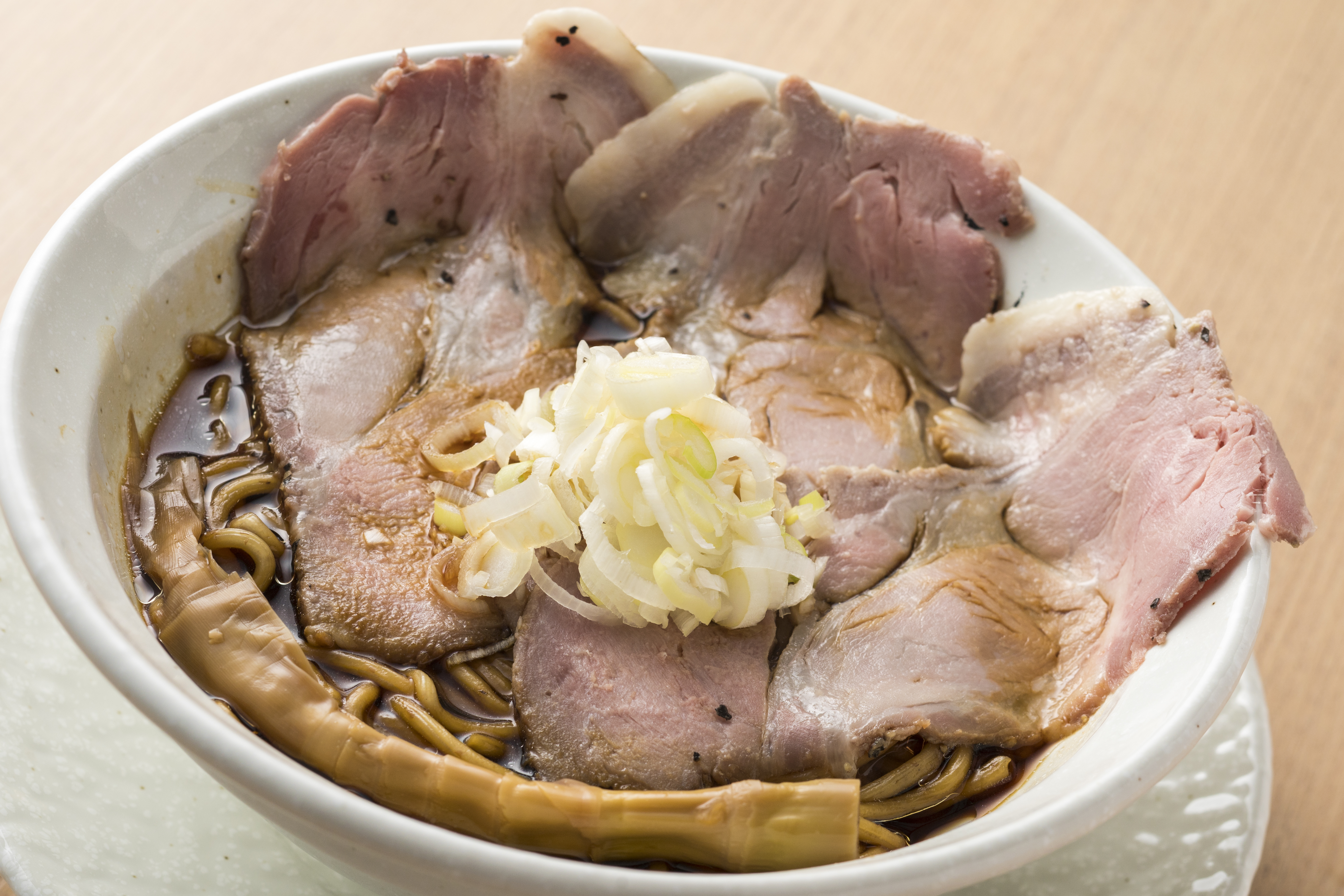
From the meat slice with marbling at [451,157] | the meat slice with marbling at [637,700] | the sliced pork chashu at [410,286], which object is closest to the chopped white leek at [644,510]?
the meat slice with marbling at [637,700]

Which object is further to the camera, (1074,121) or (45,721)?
(1074,121)

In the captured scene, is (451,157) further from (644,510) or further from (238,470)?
(644,510)

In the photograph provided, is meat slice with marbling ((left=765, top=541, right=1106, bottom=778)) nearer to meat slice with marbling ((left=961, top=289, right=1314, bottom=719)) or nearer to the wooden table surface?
meat slice with marbling ((left=961, top=289, right=1314, bottom=719))

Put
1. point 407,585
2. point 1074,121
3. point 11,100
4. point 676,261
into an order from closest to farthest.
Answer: point 407,585 → point 676,261 → point 11,100 → point 1074,121

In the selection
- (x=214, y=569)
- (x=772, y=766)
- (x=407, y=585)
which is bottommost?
(x=772, y=766)

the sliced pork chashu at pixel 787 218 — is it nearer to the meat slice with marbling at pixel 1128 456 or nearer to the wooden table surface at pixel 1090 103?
the meat slice with marbling at pixel 1128 456

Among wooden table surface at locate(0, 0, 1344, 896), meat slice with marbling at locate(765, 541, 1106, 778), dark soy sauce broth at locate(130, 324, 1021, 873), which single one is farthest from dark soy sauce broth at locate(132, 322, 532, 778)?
wooden table surface at locate(0, 0, 1344, 896)

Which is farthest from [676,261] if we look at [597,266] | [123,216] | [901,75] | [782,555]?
[901,75]

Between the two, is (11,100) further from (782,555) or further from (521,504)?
(782,555)
